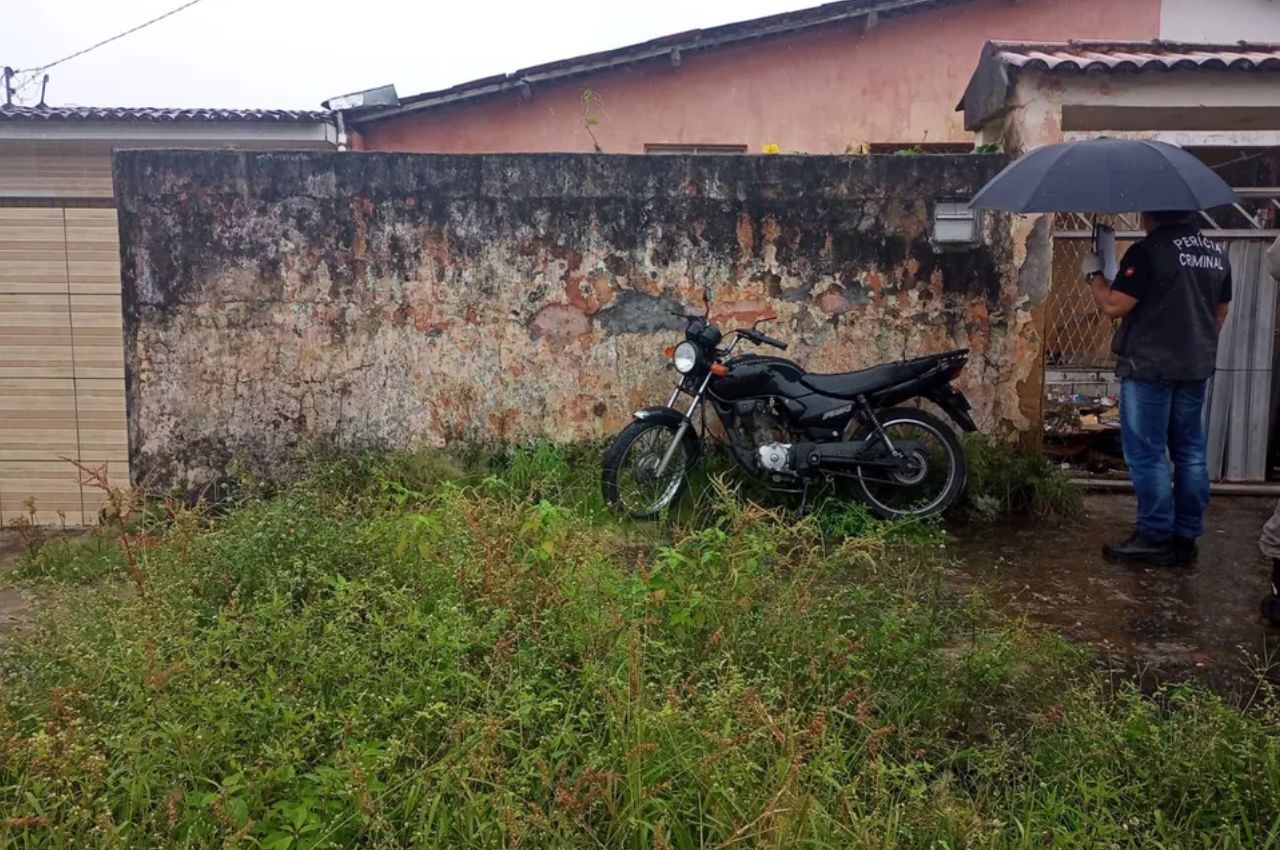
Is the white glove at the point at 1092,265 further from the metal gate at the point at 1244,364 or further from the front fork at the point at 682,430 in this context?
the front fork at the point at 682,430

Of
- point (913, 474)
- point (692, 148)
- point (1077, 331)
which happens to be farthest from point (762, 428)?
point (692, 148)

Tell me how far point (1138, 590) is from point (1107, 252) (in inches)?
65.7

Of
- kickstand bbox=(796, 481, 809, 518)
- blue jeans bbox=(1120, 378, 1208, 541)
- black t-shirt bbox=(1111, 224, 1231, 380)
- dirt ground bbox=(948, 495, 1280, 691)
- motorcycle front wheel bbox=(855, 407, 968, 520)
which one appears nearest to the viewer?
dirt ground bbox=(948, 495, 1280, 691)

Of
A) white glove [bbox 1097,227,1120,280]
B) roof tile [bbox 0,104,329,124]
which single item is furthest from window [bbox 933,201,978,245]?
roof tile [bbox 0,104,329,124]

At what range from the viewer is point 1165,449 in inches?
187

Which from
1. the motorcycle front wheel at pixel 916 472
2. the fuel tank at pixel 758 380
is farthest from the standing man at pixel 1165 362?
the fuel tank at pixel 758 380

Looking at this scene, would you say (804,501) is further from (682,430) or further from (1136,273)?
(1136,273)

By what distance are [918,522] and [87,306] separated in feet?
16.9

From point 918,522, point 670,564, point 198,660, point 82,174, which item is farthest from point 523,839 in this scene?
point 82,174

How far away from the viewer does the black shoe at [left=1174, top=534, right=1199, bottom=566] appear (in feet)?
15.5

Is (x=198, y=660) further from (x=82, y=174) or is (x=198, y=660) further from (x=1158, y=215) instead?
(x=82, y=174)

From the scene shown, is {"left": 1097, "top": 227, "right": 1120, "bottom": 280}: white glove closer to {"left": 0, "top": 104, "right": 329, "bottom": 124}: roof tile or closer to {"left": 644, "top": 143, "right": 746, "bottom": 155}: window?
{"left": 644, "top": 143, "right": 746, "bottom": 155}: window

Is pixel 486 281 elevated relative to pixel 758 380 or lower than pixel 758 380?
elevated

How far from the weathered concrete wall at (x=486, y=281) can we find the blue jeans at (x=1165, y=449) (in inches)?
44.2
